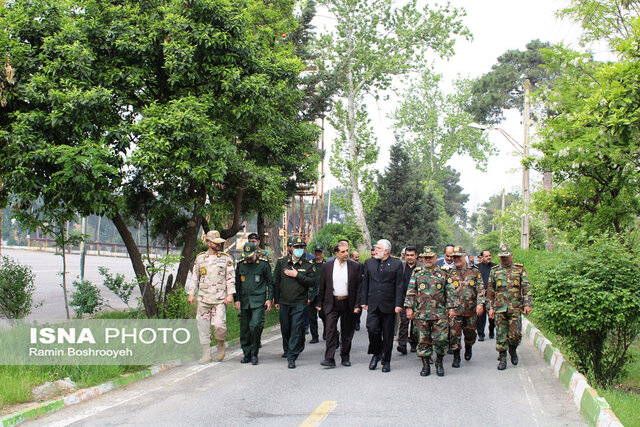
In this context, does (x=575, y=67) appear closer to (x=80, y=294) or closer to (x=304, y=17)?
(x=80, y=294)

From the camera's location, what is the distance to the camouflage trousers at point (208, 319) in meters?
9.88

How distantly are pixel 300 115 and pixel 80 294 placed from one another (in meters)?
14.9

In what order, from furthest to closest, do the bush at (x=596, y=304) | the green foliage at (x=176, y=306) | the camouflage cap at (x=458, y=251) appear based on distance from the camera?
the green foliage at (x=176, y=306) → the camouflage cap at (x=458, y=251) → the bush at (x=596, y=304)

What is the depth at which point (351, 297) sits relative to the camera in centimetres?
1002

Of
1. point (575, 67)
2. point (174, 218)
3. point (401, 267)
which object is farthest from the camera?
point (174, 218)

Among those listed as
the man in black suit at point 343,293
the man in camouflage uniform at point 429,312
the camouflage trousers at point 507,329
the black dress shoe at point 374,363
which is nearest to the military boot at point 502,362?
the camouflage trousers at point 507,329

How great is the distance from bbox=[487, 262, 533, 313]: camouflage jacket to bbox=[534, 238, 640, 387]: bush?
1.02 meters

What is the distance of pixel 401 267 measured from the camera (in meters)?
9.61

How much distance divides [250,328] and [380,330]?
6.82ft

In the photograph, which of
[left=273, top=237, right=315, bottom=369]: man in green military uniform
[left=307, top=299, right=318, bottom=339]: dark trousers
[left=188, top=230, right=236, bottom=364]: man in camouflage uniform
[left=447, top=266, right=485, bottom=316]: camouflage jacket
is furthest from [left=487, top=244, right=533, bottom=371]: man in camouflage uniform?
[left=188, top=230, right=236, bottom=364]: man in camouflage uniform

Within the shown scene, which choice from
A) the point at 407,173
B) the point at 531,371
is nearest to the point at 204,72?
the point at 531,371

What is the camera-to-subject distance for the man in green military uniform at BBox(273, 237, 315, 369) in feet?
32.7

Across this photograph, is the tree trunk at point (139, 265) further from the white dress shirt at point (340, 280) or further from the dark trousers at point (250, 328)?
the white dress shirt at point (340, 280)

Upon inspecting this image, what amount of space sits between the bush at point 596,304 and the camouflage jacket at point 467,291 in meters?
1.54
